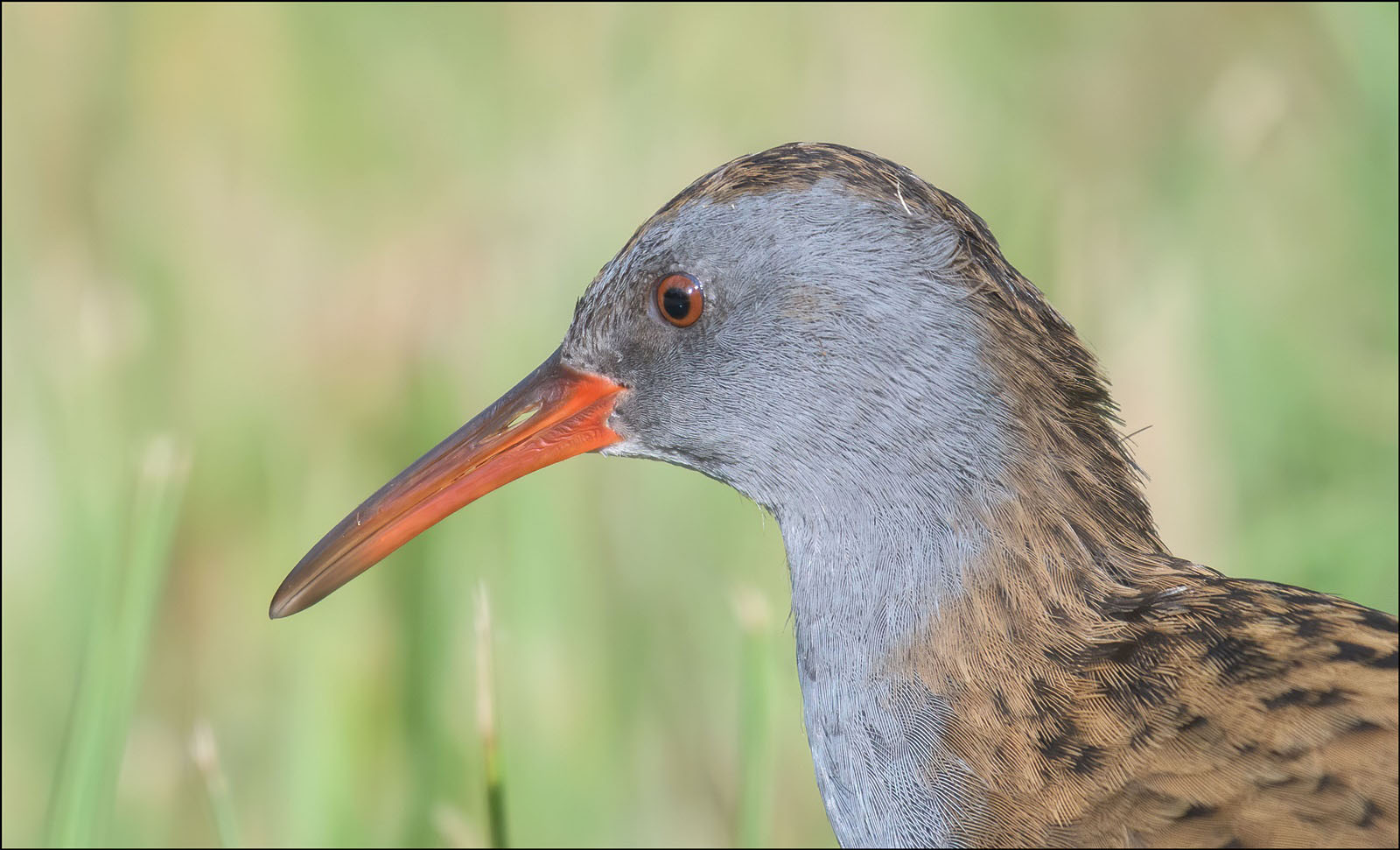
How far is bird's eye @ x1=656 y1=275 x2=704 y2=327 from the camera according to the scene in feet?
7.33

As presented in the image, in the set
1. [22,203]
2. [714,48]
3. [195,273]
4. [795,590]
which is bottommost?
[795,590]

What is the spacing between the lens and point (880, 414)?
2.09m

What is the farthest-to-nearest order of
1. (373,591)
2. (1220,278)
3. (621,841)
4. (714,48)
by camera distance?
(714,48), (1220,278), (373,591), (621,841)

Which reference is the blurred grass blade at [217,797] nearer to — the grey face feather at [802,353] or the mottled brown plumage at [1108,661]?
the grey face feather at [802,353]

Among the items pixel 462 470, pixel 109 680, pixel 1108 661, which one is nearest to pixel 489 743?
pixel 462 470

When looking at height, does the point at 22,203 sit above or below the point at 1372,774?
above

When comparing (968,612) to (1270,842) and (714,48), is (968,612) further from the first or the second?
(714,48)

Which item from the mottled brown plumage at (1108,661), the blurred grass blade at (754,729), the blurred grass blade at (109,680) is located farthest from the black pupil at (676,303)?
the blurred grass blade at (109,680)

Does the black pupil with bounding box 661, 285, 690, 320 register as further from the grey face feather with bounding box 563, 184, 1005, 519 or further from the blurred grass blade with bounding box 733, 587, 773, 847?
the blurred grass blade with bounding box 733, 587, 773, 847

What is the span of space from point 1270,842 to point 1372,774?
14 cm

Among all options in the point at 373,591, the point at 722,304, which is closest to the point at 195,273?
the point at 373,591

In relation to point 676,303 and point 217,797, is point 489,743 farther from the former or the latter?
point 676,303

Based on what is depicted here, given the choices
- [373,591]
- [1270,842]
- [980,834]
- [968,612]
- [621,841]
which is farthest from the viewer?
[373,591]

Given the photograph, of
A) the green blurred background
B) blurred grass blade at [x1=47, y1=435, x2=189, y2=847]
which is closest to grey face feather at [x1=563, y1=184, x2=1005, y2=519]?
the green blurred background
